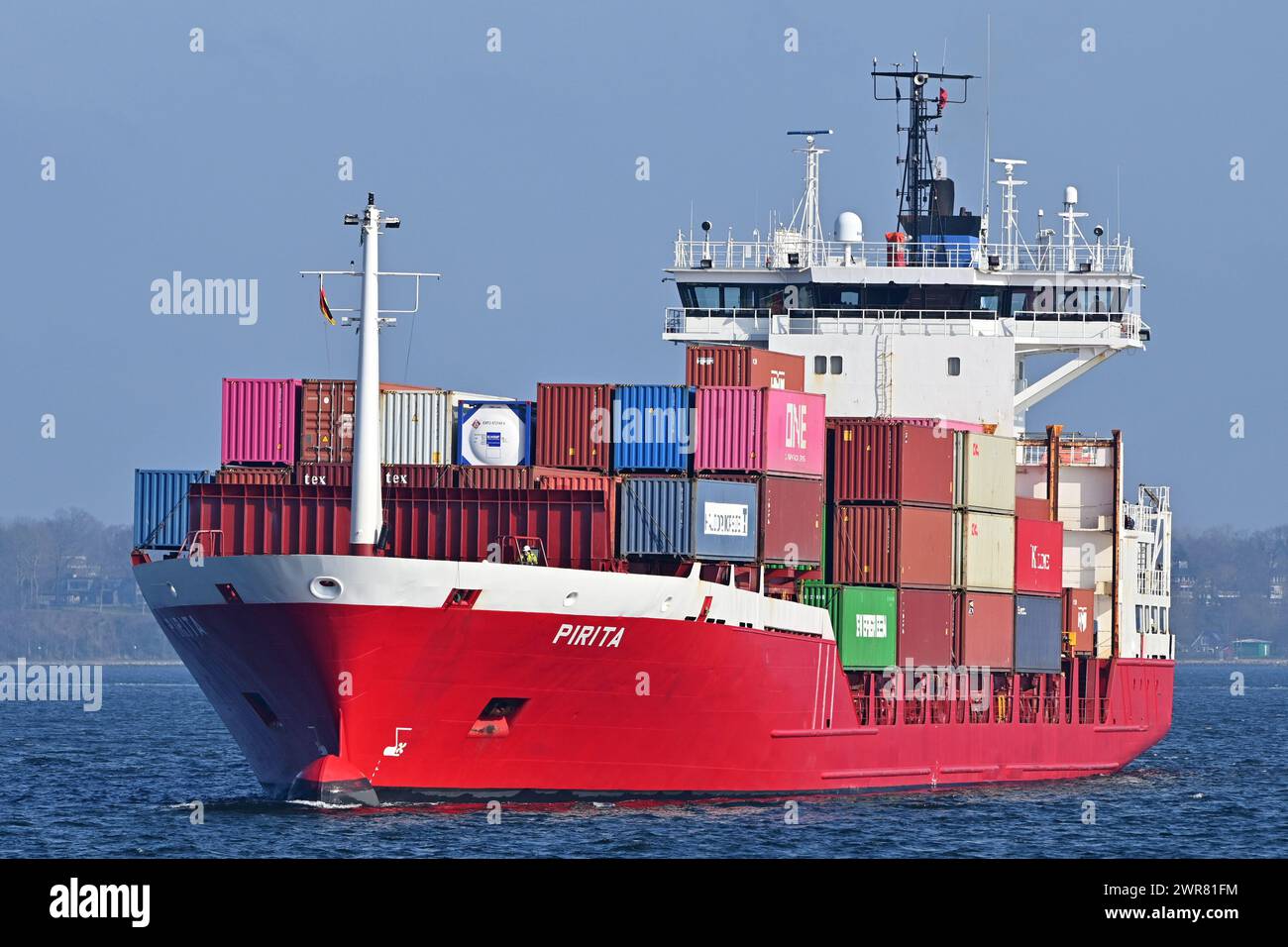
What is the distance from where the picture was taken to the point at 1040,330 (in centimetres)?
4488

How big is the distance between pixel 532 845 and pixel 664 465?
27.0 feet

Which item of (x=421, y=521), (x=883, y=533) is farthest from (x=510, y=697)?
(x=883, y=533)

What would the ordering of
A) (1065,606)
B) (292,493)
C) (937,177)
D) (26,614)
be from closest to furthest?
(292,493)
(1065,606)
(937,177)
(26,614)

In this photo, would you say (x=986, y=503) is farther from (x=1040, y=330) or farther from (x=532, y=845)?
(x=532, y=845)

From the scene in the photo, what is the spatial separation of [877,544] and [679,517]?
19.5 feet

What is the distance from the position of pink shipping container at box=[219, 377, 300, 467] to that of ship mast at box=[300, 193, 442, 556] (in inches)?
140

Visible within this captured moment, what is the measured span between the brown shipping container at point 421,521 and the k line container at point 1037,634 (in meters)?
13.4

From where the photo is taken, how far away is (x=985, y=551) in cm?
3825

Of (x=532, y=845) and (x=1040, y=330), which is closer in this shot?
(x=532, y=845)

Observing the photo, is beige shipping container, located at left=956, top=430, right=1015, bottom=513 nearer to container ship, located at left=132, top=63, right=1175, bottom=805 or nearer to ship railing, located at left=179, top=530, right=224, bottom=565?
container ship, located at left=132, top=63, right=1175, bottom=805

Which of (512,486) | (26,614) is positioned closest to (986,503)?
(512,486)

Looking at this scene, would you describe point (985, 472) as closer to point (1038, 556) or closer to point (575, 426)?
point (1038, 556)
